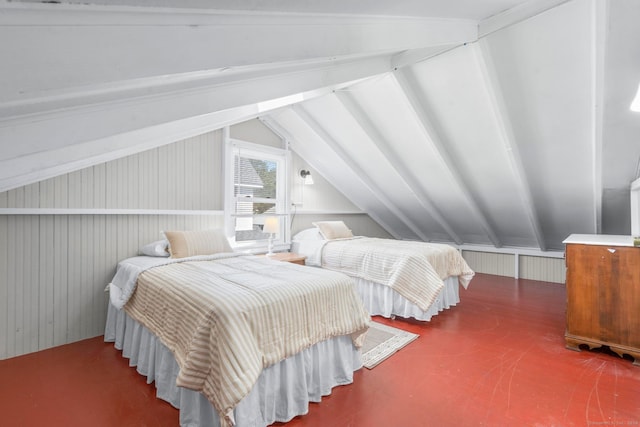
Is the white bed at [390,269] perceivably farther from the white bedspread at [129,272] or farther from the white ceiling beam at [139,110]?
the white ceiling beam at [139,110]

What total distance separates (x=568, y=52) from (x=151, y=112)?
2.75 metres

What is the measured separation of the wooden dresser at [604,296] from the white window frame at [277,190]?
128 inches

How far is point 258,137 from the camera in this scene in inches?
163

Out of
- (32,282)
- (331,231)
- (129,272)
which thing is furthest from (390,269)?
(32,282)

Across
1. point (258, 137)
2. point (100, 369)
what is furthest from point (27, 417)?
point (258, 137)

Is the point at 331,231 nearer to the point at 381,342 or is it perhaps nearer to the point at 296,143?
the point at 296,143

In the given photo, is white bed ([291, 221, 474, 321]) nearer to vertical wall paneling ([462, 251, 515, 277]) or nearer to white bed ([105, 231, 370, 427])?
white bed ([105, 231, 370, 427])

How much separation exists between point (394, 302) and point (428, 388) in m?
1.32

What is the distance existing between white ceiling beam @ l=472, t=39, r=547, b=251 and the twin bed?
1990mm

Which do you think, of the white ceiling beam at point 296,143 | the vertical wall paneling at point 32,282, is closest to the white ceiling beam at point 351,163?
the white ceiling beam at point 296,143

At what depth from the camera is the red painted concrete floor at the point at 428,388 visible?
5.79 feet

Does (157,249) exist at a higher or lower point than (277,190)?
lower

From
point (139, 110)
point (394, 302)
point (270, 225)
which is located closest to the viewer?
point (139, 110)

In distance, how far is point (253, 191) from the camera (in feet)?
13.6
